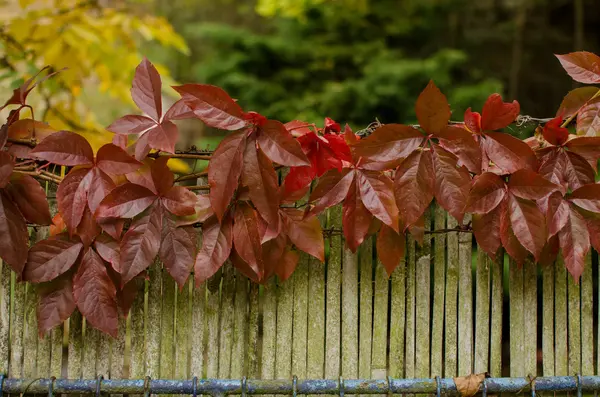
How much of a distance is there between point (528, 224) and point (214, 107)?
24.4 inches

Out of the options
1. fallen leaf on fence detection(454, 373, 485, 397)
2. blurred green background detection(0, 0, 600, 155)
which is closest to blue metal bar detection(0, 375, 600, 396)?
fallen leaf on fence detection(454, 373, 485, 397)

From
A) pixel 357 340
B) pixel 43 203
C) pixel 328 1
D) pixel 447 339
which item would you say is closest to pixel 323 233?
pixel 357 340

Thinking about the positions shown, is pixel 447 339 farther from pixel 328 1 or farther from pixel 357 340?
pixel 328 1

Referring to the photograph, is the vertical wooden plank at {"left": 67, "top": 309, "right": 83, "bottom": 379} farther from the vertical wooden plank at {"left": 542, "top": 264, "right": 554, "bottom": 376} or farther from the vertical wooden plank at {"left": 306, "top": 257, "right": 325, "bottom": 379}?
the vertical wooden plank at {"left": 542, "top": 264, "right": 554, "bottom": 376}

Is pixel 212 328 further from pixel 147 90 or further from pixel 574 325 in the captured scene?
pixel 574 325

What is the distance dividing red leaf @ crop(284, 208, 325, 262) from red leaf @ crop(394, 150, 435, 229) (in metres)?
0.17

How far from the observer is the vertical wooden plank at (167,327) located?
4.08 ft

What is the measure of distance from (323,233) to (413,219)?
0.21 metres

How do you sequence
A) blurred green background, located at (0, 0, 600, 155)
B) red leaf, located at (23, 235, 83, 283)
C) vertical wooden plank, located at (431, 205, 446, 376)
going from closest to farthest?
red leaf, located at (23, 235, 83, 283) < vertical wooden plank, located at (431, 205, 446, 376) < blurred green background, located at (0, 0, 600, 155)

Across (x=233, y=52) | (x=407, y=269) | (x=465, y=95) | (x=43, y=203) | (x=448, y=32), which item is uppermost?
(x=448, y=32)

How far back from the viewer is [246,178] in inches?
42.5

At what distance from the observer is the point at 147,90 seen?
3.81ft

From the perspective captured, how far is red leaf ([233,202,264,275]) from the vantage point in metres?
1.14

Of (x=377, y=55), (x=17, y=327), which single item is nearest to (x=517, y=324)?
(x=17, y=327)
